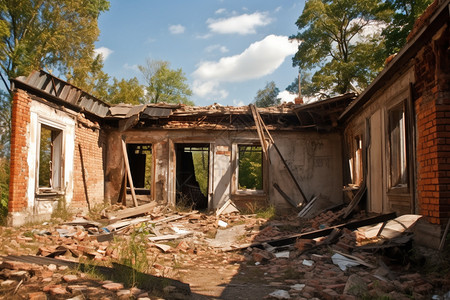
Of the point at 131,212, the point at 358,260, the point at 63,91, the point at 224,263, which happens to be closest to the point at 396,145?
the point at 358,260

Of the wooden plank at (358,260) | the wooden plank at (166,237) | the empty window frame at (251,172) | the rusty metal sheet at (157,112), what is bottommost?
the wooden plank at (166,237)

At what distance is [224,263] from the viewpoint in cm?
614

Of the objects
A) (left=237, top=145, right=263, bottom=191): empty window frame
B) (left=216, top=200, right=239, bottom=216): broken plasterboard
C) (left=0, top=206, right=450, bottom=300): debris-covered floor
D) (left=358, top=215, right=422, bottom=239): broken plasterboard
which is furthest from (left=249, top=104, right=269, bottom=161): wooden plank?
(left=237, top=145, right=263, bottom=191): empty window frame

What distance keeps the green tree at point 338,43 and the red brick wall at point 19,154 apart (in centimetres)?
1690

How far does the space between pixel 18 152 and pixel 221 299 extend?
6.24 m

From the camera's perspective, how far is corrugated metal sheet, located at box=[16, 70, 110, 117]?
8.15m

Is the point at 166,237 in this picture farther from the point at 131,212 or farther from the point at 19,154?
the point at 19,154

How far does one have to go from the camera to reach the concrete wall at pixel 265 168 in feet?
38.5

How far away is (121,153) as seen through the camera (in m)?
12.4

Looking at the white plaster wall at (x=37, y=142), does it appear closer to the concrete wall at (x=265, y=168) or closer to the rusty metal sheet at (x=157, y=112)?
the concrete wall at (x=265, y=168)

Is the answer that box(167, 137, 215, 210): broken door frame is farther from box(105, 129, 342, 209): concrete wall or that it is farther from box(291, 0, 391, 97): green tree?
box(291, 0, 391, 97): green tree

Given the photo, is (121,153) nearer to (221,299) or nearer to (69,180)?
(69,180)

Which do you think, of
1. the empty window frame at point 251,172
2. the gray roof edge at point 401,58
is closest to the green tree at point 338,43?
the empty window frame at point 251,172

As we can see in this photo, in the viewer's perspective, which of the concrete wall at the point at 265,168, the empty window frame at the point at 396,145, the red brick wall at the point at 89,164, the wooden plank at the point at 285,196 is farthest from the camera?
the concrete wall at the point at 265,168
